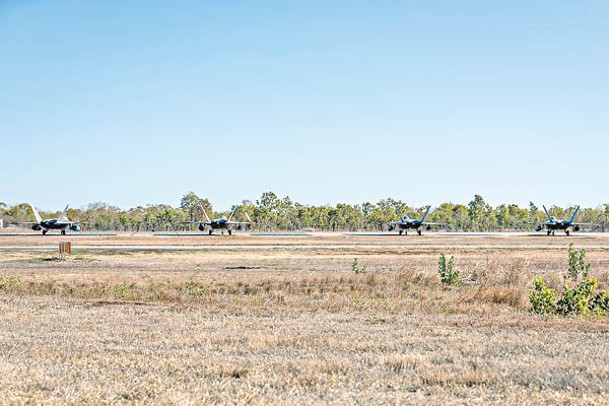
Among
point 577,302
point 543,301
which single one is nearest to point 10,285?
point 543,301

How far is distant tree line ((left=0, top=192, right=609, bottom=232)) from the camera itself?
564ft

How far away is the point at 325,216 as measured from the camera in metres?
172

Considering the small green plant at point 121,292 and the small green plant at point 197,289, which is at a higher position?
the small green plant at point 197,289

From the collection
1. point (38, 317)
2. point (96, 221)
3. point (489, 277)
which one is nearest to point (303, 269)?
point (489, 277)

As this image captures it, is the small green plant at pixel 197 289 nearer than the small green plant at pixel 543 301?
No

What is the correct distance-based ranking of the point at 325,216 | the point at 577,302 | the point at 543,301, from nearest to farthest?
the point at 577,302 → the point at 543,301 → the point at 325,216

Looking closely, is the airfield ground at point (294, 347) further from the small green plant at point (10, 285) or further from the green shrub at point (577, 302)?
the green shrub at point (577, 302)

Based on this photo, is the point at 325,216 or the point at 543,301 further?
the point at 325,216

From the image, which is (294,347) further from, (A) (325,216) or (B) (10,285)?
(A) (325,216)

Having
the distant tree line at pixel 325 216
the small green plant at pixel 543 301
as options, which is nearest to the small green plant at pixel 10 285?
the small green plant at pixel 543 301

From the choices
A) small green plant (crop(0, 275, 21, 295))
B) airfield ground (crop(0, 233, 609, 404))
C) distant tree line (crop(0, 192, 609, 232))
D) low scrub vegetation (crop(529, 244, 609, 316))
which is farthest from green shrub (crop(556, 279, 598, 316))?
distant tree line (crop(0, 192, 609, 232))

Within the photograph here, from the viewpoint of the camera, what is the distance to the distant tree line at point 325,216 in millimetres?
172000

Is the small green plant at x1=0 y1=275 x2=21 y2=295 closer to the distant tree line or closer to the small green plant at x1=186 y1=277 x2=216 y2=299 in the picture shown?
the small green plant at x1=186 y1=277 x2=216 y2=299

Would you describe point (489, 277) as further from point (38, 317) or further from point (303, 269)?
point (38, 317)
